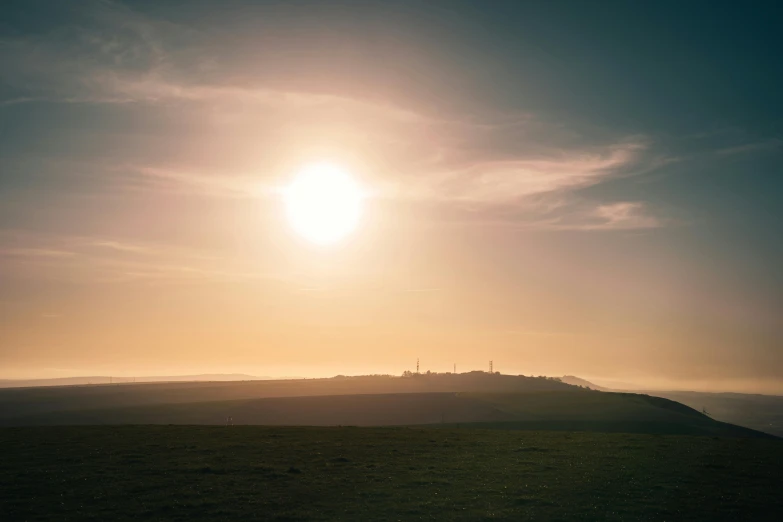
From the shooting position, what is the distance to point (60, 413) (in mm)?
179750

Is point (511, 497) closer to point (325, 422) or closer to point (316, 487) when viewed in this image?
point (316, 487)

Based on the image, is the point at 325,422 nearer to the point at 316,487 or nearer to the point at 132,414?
the point at 132,414

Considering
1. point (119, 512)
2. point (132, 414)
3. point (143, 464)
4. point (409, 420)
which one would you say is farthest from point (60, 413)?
point (119, 512)

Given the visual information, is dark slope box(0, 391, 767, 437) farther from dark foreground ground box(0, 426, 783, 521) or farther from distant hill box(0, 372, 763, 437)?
dark foreground ground box(0, 426, 783, 521)

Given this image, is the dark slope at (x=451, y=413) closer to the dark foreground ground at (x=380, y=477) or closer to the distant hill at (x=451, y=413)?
the distant hill at (x=451, y=413)

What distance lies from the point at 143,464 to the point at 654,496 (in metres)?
34.9

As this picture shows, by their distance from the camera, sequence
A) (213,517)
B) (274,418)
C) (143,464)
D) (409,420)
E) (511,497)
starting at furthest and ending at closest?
(274,418) → (409,420) → (143,464) → (511,497) → (213,517)

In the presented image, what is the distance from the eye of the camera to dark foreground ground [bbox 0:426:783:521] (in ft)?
109

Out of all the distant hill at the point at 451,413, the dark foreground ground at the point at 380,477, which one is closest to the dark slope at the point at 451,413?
the distant hill at the point at 451,413

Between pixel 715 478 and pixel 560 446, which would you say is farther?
pixel 560 446

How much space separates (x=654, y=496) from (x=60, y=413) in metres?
187

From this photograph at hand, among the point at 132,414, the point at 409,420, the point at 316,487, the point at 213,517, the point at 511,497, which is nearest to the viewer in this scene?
the point at 213,517

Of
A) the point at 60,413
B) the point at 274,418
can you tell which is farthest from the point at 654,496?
the point at 60,413

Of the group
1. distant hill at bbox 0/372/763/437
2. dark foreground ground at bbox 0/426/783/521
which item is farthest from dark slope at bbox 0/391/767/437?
dark foreground ground at bbox 0/426/783/521
